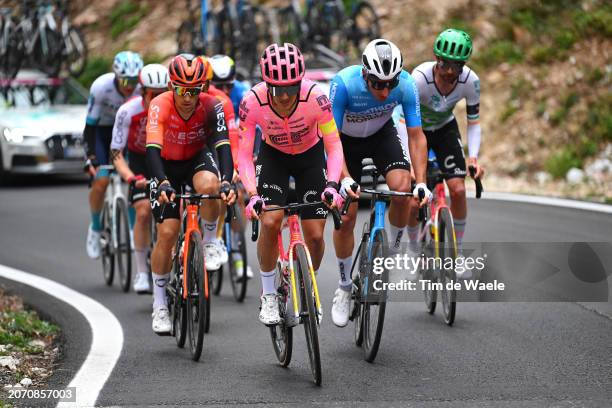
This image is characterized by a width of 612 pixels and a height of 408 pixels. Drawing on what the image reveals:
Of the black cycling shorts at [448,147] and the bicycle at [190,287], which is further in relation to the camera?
the black cycling shorts at [448,147]

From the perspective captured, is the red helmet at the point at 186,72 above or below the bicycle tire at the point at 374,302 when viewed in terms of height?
above

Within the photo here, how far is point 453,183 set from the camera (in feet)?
29.3

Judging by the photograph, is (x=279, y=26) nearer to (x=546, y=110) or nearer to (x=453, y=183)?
(x=546, y=110)

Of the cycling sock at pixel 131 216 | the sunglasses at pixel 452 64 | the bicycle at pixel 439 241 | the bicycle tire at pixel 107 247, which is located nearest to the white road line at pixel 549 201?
the bicycle at pixel 439 241

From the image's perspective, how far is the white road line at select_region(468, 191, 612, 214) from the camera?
13.3 m

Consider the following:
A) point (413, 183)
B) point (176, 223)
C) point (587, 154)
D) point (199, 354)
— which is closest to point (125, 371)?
point (199, 354)

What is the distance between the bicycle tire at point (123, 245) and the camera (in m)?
10.2

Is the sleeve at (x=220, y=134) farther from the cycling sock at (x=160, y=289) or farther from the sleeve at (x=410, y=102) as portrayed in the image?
the sleeve at (x=410, y=102)

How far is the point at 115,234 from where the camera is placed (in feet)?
34.2

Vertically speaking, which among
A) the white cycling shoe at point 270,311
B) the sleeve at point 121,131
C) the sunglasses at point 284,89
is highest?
the sunglasses at point 284,89

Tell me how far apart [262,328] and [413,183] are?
158cm

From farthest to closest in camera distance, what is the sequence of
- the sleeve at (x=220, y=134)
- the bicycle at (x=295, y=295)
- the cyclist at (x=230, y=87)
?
the cyclist at (x=230, y=87)
the sleeve at (x=220, y=134)
the bicycle at (x=295, y=295)

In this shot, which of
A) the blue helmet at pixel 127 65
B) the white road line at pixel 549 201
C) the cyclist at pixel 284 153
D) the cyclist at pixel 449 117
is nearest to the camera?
the cyclist at pixel 284 153

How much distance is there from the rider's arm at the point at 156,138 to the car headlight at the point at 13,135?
34.9 feet
